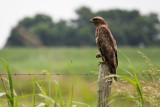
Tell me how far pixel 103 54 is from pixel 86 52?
30430mm

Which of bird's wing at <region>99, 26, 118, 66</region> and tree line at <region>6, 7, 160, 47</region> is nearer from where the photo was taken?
bird's wing at <region>99, 26, 118, 66</region>

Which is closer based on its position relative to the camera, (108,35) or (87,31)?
(108,35)

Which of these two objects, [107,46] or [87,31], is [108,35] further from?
[87,31]

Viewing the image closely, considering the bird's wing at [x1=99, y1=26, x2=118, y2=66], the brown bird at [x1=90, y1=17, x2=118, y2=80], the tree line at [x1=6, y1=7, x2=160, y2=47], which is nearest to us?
the brown bird at [x1=90, y1=17, x2=118, y2=80]

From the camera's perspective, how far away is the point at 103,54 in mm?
4043

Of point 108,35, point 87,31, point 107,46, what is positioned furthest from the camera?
point 87,31

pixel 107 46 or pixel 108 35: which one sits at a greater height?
pixel 108 35

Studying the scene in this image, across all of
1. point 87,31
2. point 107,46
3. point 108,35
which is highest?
point 87,31

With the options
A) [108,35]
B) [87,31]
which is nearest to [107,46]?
[108,35]

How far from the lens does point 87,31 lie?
4169cm

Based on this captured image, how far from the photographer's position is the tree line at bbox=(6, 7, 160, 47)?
43312 millimetres

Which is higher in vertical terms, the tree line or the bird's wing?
the tree line

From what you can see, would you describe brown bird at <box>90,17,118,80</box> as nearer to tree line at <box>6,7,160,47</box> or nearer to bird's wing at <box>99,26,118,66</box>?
bird's wing at <box>99,26,118,66</box>

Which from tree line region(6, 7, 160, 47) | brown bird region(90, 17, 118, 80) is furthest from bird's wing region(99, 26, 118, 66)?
tree line region(6, 7, 160, 47)
